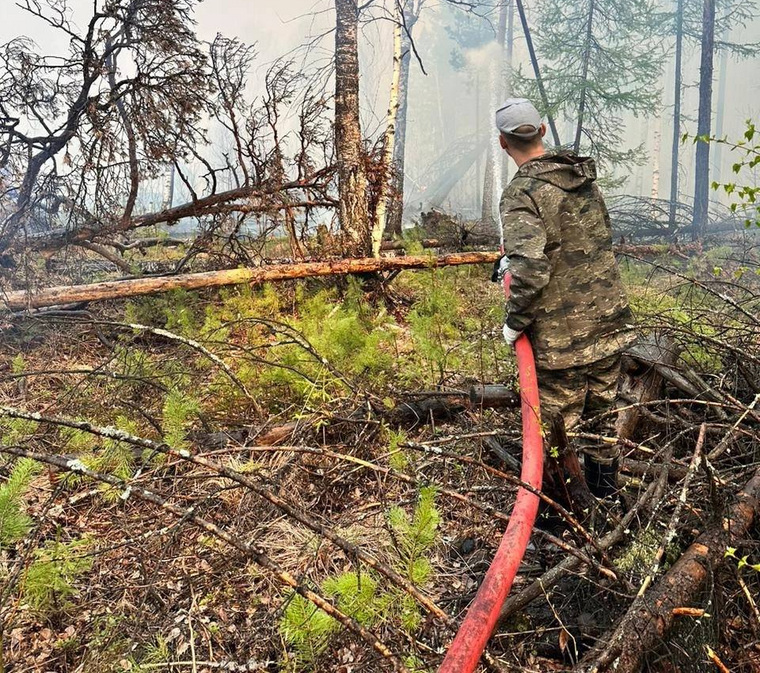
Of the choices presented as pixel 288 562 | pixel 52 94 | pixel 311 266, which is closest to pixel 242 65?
pixel 52 94

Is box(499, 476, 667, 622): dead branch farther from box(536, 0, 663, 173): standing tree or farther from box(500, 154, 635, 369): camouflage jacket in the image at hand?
box(536, 0, 663, 173): standing tree

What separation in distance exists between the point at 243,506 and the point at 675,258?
11.9m

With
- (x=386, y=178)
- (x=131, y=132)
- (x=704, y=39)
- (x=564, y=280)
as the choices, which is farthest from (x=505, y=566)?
(x=704, y=39)

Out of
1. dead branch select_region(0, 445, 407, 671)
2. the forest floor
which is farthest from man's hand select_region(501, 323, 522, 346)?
dead branch select_region(0, 445, 407, 671)

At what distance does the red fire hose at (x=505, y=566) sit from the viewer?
133 centimetres

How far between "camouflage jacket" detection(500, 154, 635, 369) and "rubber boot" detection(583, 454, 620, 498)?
0.62 metres

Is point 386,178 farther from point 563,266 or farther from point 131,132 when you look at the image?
point 563,266

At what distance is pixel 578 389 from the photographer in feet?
9.57

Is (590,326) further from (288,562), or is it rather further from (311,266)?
(311,266)

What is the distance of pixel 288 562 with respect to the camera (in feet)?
8.58

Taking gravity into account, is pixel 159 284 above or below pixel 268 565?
above

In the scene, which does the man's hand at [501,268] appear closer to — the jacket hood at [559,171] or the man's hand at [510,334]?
the man's hand at [510,334]

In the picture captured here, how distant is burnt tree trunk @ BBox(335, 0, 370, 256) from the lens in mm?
6812

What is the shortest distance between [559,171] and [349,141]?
4949 millimetres
